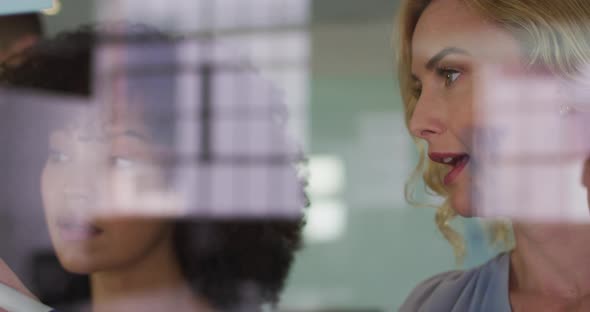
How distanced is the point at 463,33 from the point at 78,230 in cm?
96

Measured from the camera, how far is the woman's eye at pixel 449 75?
3.73ft

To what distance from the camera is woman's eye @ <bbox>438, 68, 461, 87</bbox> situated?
114cm

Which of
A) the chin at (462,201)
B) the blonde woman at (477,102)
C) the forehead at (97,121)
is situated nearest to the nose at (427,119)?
the blonde woman at (477,102)

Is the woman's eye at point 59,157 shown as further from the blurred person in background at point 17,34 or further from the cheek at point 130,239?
the blurred person in background at point 17,34

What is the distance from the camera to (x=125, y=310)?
1480 mm

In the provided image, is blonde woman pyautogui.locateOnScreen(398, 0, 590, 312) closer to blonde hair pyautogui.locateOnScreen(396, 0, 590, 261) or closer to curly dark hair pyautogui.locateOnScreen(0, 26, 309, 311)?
blonde hair pyautogui.locateOnScreen(396, 0, 590, 261)

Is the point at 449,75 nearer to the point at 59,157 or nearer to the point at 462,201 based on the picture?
the point at 462,201

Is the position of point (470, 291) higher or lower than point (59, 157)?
lower

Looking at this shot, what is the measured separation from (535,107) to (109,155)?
929 mm

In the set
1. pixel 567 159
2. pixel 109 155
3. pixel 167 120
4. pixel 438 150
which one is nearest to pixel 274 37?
pixel 167 120

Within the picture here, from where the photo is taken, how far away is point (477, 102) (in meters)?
1.13

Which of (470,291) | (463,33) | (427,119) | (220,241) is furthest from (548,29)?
(220,241)

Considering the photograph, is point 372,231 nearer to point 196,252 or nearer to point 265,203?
point 265,203

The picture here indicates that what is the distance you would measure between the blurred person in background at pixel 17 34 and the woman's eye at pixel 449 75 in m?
1.01
